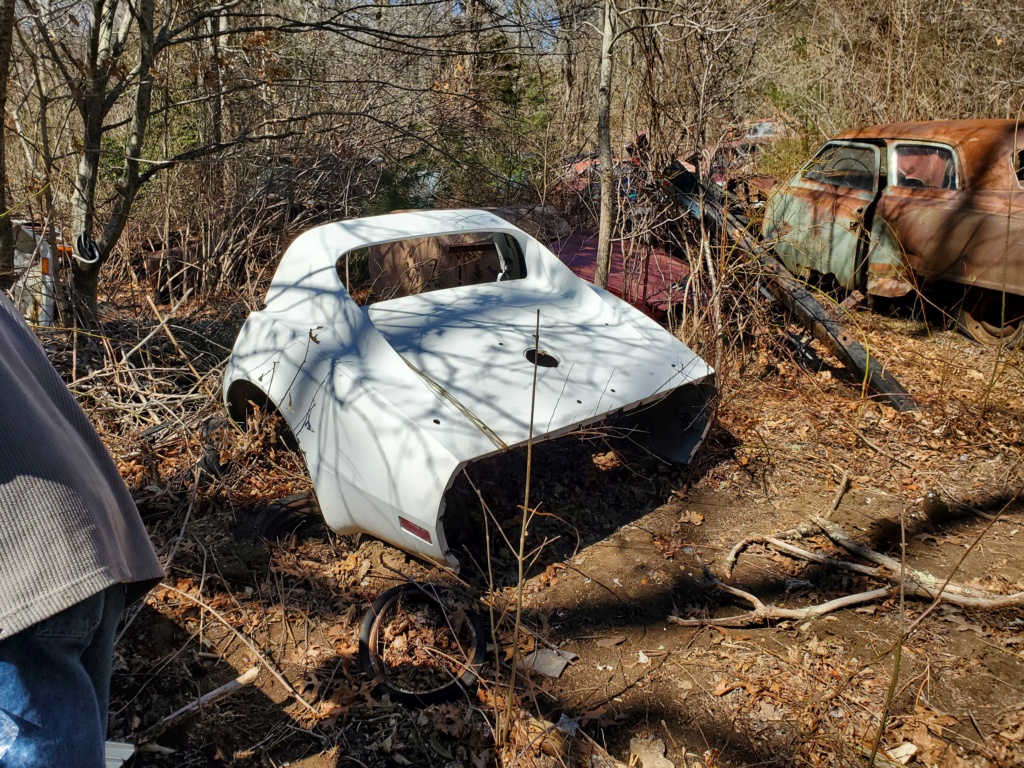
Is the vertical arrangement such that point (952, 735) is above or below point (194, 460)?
below

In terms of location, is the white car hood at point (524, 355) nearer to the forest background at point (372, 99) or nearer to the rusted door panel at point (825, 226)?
the forest background at point (372, 99)

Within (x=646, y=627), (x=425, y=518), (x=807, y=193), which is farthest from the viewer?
(x=807, y=193)

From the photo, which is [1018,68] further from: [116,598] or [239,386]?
[116,598]

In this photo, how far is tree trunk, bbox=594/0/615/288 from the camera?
18.3 feet

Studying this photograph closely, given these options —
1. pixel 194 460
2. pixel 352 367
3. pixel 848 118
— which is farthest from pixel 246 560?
pixel 848 118

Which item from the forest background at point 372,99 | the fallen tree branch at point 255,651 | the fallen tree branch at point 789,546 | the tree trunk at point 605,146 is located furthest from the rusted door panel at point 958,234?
the fallen tree branch at point 255,651

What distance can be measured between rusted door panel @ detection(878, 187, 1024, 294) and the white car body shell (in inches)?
124

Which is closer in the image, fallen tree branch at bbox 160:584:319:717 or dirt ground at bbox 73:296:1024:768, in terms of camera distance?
dirt ground at bbox 73:296:1024:768

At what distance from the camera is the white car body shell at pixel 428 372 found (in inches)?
123

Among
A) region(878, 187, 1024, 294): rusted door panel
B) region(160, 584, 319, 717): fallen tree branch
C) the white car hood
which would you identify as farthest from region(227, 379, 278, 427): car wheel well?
region(878, 187, 1024, 294): rusted door panel

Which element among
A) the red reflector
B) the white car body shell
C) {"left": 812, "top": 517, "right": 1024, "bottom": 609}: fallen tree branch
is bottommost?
{"left": 812, "top": 517, "right": 1024, "bottom": 609}: fallen tree branch

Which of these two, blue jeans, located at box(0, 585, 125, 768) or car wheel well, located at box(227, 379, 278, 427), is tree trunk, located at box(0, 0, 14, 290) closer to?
car wheel well, located at box(227, 379, 278, 427)

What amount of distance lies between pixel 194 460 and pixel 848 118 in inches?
447

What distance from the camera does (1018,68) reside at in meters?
10.6
